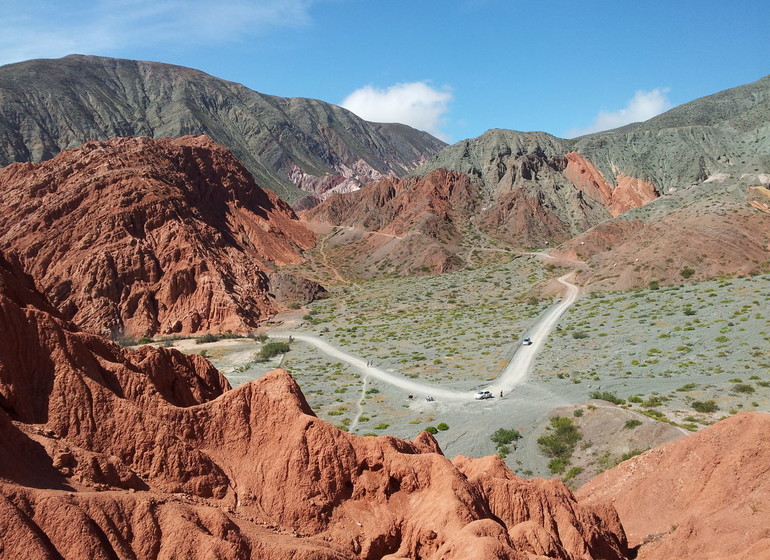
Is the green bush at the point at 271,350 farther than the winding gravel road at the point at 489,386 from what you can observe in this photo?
Yes

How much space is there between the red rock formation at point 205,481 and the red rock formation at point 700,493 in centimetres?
225

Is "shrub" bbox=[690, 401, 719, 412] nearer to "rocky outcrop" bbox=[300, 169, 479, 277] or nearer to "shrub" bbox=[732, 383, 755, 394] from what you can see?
"shrub" bbox=[732, 383, 755, 394]

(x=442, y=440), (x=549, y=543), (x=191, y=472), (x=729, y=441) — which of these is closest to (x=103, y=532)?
(x=191, y=472)

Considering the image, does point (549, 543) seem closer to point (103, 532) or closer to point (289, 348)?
point (103, 532)

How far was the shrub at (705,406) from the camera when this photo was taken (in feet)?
98.1

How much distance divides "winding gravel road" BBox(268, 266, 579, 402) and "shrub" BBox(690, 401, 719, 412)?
461 inches

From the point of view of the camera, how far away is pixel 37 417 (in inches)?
470

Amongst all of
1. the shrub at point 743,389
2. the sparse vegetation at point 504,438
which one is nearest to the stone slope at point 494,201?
the shrub at point 743,389

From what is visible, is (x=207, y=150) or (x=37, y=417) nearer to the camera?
(x=37, y=417)

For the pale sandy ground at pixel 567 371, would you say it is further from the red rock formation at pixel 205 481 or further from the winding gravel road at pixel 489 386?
the red rock formation at pixel 205 481

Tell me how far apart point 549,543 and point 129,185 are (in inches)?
2935

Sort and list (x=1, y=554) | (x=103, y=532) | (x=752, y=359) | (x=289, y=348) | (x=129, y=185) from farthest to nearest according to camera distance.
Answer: (x=129, y=185) → (x=289, y=348) → (x=752, y=359) → (x=103, y=532) → (x=1, y=554)

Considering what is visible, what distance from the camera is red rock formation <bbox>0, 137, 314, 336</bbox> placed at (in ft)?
211

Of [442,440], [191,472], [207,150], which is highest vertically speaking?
[207,150]
